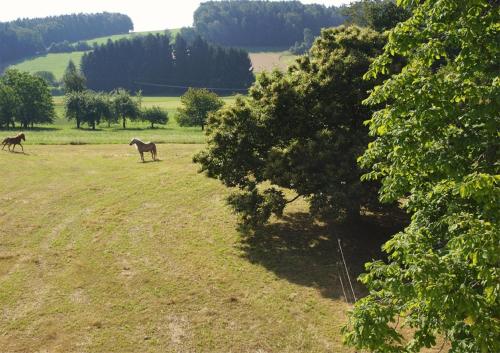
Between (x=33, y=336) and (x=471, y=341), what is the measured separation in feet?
50.7

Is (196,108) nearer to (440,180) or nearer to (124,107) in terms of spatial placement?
(124,107)

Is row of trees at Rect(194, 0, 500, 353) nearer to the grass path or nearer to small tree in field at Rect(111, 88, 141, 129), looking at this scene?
the grass path

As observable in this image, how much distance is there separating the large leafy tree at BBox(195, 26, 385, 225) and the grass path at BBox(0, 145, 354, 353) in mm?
3531

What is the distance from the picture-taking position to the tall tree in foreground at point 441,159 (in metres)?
9.62

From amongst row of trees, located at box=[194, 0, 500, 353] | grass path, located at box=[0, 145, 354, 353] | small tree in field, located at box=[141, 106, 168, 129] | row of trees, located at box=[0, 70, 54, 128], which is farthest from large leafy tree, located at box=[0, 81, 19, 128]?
row of trees, located at box=[194, 0, 500, 353]

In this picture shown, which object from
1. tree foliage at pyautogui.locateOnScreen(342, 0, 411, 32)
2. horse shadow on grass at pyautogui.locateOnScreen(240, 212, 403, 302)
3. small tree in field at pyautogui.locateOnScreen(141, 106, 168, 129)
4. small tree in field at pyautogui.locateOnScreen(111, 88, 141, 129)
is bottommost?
small tree in field at pyautogui.locateOnScreen(141, 106, 168, 129)

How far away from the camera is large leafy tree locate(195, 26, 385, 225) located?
23.2 metres

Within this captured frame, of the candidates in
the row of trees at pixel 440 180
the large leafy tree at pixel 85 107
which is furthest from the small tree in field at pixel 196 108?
the row of trees at pixel 440 180

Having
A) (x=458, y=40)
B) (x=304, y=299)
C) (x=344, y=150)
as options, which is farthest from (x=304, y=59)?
(x=458, y=40)

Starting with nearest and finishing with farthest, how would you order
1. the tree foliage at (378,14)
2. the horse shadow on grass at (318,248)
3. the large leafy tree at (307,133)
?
the horse shadow on grass at (318,248)
the large leafy tree at (307,133)
the tree foliage at (378,14)

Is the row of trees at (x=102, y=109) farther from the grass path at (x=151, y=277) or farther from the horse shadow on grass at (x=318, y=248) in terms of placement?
the horse shadow on grass at (x=318, y=248)

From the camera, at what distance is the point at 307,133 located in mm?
25312

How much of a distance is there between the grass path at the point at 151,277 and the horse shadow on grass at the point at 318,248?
0.39ft

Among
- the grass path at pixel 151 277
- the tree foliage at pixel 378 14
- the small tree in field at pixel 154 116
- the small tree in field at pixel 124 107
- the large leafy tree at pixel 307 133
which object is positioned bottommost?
the small tree in field at pixel 154 116
